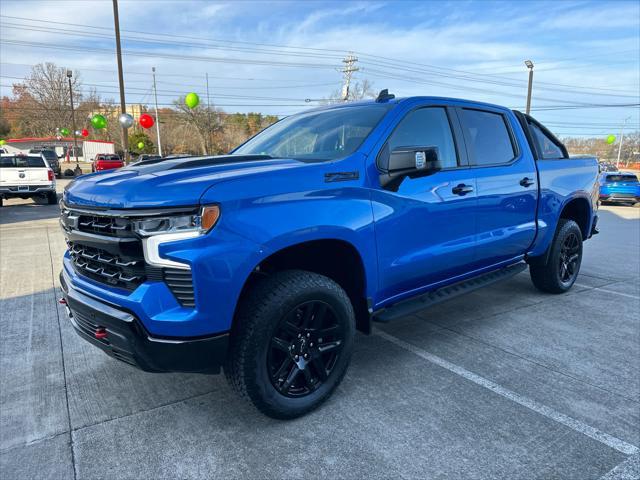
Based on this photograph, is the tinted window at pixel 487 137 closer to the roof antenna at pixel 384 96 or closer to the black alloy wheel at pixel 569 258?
the roof antenna at pixel 384 96

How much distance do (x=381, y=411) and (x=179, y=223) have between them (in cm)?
166

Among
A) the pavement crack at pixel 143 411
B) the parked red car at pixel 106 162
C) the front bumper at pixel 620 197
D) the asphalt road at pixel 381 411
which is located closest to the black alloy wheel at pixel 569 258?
the asphalt road at pixel 381 411

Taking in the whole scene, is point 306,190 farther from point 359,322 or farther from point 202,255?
point 359,322

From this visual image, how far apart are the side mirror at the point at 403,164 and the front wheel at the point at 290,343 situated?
2.61ft

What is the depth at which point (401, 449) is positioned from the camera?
7.81 ft

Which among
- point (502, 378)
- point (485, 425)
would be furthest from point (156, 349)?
point (502, 378)

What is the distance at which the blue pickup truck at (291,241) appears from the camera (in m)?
2.17

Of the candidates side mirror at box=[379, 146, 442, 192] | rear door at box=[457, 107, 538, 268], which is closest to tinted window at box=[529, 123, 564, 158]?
rear door at box=[457, 107, 538, 268]

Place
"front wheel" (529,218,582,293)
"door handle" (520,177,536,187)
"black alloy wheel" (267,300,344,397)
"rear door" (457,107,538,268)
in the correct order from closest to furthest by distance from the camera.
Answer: "black alloy wheel" (267,300,344,397)
"rear door" (457,107,538,268)
"door handle" (520,177,536,187)
"front wheel" (529,218,582,293)

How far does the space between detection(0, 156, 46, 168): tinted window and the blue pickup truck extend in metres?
13.8

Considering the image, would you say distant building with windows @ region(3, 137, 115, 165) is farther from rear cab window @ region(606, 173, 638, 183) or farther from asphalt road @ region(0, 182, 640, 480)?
asphalt road @ region(0, 182, 640, 480)

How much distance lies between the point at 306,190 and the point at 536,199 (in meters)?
2.87

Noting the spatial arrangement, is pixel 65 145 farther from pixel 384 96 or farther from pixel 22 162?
pixel 384 96

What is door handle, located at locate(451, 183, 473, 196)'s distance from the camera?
11.2ft
